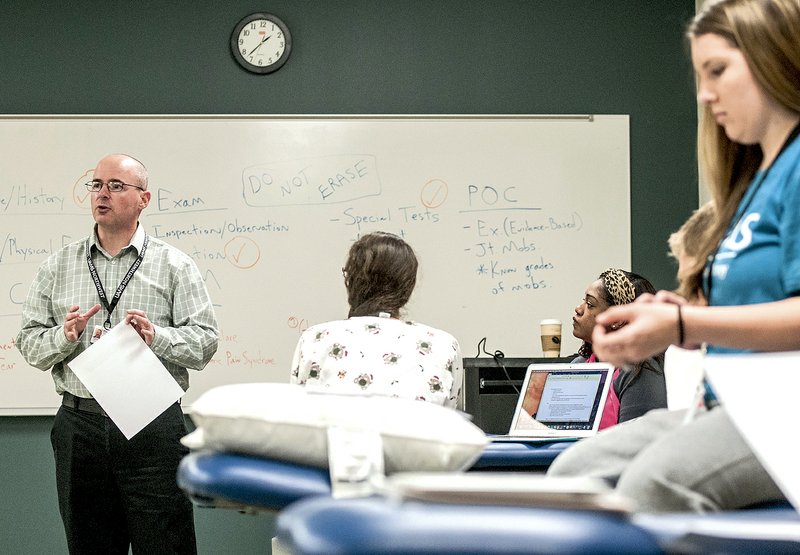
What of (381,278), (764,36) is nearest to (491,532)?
(764,36)

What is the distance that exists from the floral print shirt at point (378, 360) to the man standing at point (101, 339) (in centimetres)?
64

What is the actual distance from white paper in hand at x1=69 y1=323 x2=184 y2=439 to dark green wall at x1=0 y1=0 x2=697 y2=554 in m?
1.50

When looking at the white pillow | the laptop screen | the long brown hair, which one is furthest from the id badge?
the long brown hair

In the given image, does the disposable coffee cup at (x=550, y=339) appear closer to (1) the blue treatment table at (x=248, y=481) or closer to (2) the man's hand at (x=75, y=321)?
(2) the man's hand at (x=75, y=321)

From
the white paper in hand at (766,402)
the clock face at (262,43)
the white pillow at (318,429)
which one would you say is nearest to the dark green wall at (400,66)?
the clock face at (262,43)

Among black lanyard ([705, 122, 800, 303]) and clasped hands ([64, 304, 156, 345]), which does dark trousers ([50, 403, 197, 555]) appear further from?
black lanyard ([705, 122, 800, 303])

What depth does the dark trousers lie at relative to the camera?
9.48 feet

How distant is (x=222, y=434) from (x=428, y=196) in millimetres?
3081

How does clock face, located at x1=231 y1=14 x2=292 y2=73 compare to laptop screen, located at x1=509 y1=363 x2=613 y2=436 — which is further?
clock face, located at x1=231 y1=14 x2=292 y2=73

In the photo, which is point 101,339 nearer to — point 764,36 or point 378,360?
point 378,360

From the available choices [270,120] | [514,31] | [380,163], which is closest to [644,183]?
[514,31]

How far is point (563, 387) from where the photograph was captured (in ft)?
8.98

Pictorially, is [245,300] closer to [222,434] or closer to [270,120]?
[270,120]

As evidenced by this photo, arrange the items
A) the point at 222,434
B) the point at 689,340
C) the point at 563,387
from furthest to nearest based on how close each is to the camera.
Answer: the point at 563,387, the point at 222,434, the point at 689,340
